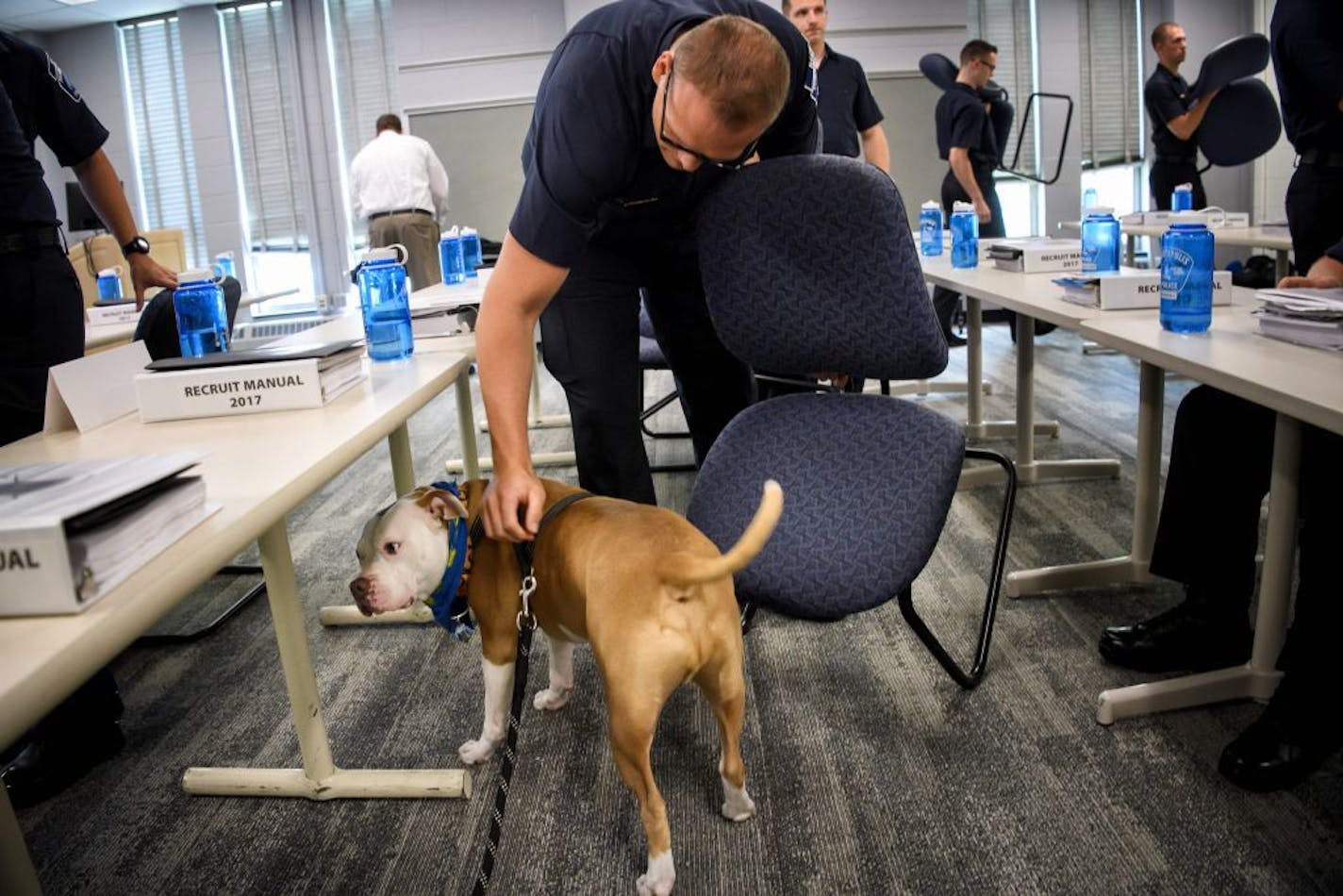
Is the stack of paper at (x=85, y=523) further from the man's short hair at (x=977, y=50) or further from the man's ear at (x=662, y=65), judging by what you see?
the man's short hair at (x=977, y=50)

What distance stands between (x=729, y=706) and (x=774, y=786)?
353mm

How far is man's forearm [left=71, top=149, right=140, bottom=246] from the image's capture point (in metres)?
2.06

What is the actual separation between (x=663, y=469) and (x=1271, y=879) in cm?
217

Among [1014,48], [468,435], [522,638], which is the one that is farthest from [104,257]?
[1014,48]

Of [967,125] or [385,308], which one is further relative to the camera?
[967,125]

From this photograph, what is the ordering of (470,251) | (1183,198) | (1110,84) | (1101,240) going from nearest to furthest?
(1101,240) → (470,251) → (1183,198) → (1110,84)

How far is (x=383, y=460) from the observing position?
363 centimetres

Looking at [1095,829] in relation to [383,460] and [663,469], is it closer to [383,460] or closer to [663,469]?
[663,469]

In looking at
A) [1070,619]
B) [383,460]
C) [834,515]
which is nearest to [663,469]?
[383,460]

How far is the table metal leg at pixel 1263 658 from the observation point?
1445 millimetres

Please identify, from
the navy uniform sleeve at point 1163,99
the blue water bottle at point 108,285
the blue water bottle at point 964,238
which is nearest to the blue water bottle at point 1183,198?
the navy uniform sleeve at point 1163,99

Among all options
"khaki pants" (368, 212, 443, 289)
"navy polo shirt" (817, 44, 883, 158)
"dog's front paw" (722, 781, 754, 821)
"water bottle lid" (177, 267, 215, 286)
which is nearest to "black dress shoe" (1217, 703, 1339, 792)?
"dog's front paw" (722, 781, 754, 821)

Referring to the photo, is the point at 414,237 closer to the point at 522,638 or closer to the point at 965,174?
the point at 965,174

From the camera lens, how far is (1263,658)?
5.08 feet
